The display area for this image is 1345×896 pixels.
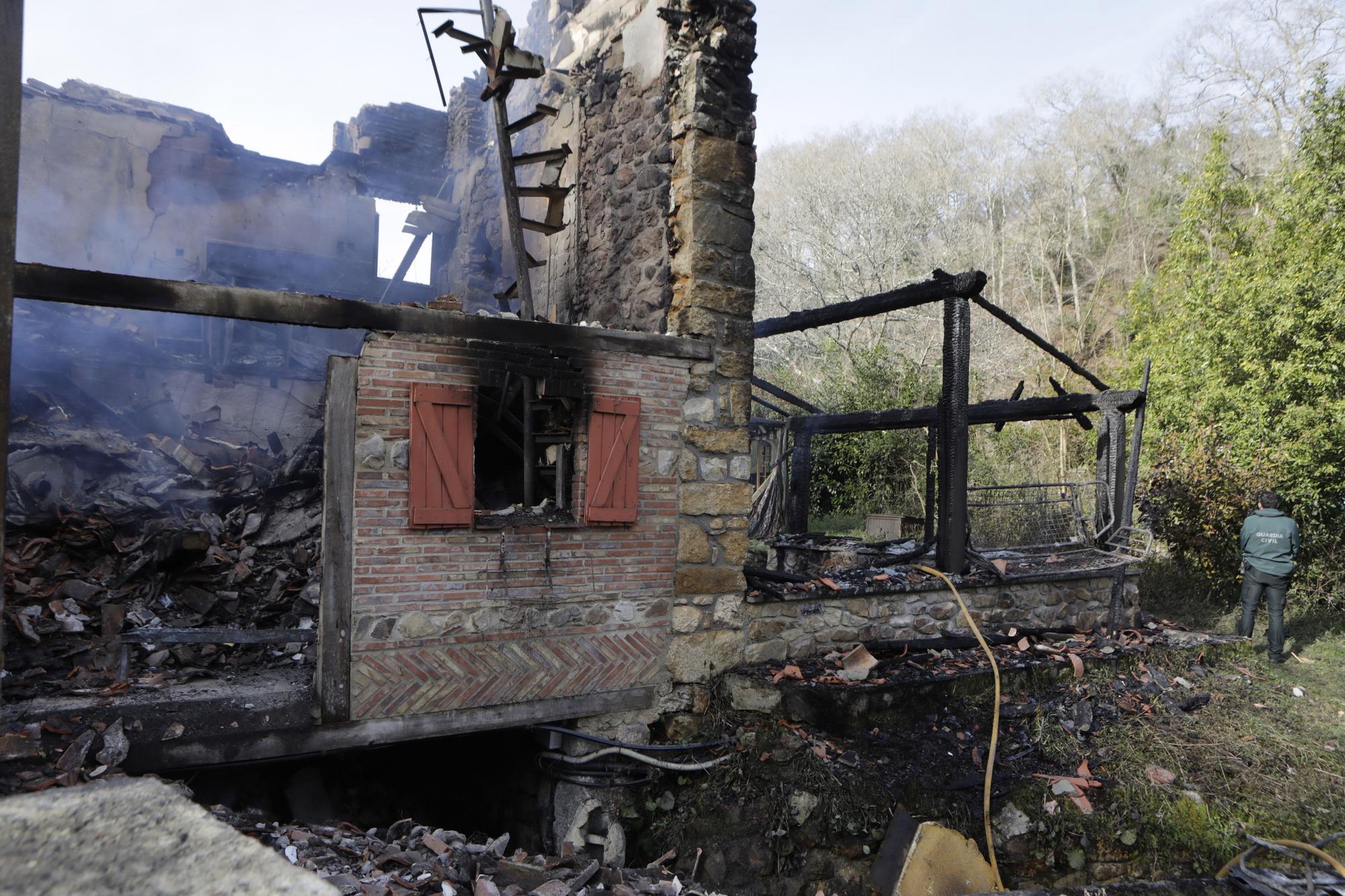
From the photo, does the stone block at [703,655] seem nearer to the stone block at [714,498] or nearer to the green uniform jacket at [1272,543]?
the stone block at [714,498]

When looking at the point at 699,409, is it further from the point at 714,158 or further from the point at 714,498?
the point at 714,158

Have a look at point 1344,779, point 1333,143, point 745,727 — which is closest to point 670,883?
point 745,727

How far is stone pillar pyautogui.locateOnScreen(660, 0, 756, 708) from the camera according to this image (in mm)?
6129

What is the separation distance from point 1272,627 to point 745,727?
6429 millimetres

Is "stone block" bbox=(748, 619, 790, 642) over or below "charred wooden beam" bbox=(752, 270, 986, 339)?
below

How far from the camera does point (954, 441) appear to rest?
7219 mm

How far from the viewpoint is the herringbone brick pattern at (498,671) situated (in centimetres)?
502

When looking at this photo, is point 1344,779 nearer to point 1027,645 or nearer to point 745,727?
point 1027,645

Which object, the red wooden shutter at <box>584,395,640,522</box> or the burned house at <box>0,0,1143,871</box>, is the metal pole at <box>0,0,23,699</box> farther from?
the red wooden shutter at <box>584,395,640,522</box>

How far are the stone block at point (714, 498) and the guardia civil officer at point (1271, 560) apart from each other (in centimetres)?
613

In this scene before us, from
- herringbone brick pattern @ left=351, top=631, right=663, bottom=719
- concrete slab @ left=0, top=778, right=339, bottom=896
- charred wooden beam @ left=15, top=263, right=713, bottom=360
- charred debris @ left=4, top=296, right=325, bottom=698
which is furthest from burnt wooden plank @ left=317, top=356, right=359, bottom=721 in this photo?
concrete slab @ left=0, top=778, right=339, bottom=896

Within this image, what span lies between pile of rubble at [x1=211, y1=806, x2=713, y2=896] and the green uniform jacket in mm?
7573

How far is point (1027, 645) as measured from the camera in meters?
7.34

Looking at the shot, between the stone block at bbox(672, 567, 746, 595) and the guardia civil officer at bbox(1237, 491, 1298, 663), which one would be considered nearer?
the stone block at bbox(672, 567, 746, 595)
